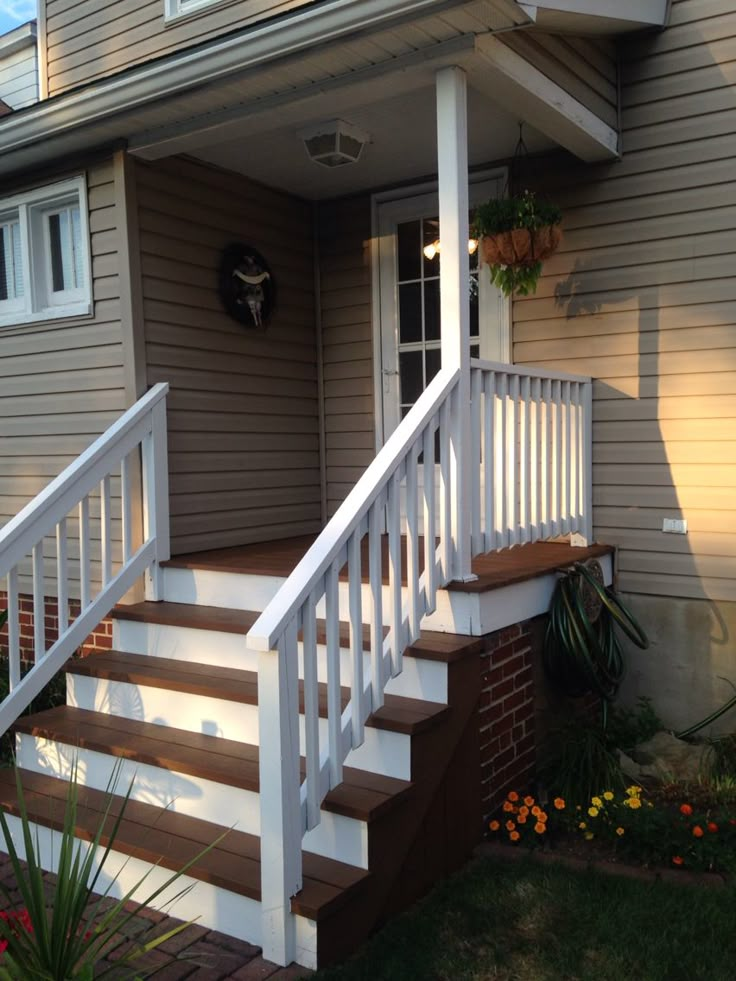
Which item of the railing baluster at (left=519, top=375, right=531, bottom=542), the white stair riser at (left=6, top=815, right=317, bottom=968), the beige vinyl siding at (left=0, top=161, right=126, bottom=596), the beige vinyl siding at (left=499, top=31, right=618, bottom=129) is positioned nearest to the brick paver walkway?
the white stair riser at (left=6, top=815, right=317, bottom=968)

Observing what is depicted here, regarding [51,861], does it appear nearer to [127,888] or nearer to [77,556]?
[127,888]

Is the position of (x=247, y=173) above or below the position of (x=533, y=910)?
above

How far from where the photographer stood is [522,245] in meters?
4.01

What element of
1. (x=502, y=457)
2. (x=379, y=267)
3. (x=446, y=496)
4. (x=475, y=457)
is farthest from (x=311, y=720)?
(x=379, y=267)

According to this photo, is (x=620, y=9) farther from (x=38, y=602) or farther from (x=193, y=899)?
(x=193, y=899)

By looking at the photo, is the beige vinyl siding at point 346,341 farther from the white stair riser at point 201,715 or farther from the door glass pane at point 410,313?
the white stair riser at point 201,715

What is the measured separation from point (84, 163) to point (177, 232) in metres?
0.58

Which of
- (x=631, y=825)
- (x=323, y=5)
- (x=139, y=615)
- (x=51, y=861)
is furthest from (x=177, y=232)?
(x=631, y=825)

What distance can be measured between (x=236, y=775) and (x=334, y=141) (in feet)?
9.45

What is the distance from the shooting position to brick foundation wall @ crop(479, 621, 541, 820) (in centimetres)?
333

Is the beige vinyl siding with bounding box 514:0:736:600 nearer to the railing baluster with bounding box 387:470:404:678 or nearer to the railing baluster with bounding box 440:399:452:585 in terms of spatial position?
the railing baluster with bounding box 440:399:452:585

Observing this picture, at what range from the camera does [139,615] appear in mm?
3945

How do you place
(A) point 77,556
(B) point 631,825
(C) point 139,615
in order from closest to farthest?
(B) point 631,825
(C) point 139,615
(A) point 77,556

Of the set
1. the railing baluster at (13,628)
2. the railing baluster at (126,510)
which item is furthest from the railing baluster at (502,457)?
the railing baluster at (13,628)
